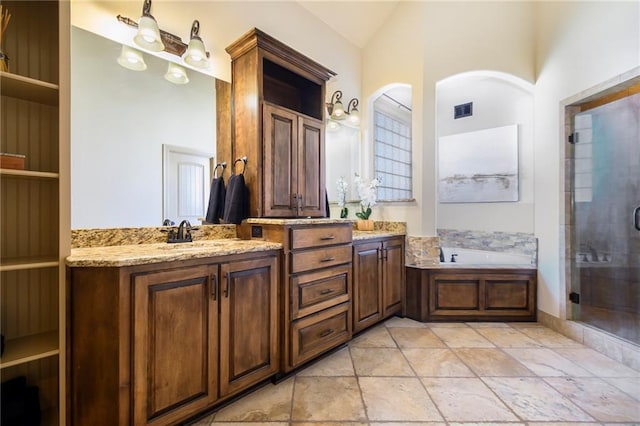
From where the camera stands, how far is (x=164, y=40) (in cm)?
193

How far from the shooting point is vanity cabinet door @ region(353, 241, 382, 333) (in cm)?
248

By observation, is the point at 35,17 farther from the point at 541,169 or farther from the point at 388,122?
the point at 541,169

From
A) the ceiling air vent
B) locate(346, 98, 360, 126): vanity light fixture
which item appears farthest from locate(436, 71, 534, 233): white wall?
locate(346, 98, 360, 126): vanity light fixture

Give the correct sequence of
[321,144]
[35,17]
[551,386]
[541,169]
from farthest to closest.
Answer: [541,169] < [321,144] < [551,386] < [35,17]

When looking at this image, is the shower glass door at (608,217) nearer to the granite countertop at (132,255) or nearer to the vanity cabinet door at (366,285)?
the vanity cabinet door at (366,285)

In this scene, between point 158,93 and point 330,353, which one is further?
point 330,353

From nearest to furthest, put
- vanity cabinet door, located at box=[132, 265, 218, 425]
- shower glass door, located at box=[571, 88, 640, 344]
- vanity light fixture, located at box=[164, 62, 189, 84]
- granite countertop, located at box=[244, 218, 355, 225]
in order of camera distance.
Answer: vanity cabinet door, located at box=[132, 265, 218, 425]
granite countertop, located at box=[244, 218, 355, 225]
vanity light fixture, located at box=[164, 62, 189, 84]
shower glass door, located at box=[571, 88, 640, 344]

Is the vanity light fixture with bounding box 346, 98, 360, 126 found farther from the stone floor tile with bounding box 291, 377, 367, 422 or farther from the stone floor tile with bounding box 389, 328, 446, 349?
the stone floor tile with bounding box 291, 377, 367, 422

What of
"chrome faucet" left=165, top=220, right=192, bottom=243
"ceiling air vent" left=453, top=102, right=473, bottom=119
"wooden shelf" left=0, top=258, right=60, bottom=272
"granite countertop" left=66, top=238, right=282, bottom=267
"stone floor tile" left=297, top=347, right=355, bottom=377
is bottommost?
"stone floor tile" left=297, top=347, right=355, bottom=377

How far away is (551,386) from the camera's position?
1829 mm

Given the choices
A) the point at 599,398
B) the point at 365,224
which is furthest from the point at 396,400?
the point at 365,224

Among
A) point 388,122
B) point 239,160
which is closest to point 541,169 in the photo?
point 388,122

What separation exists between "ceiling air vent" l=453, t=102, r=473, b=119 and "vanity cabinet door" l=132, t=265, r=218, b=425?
382cm

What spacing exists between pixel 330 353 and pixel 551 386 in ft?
4.87
